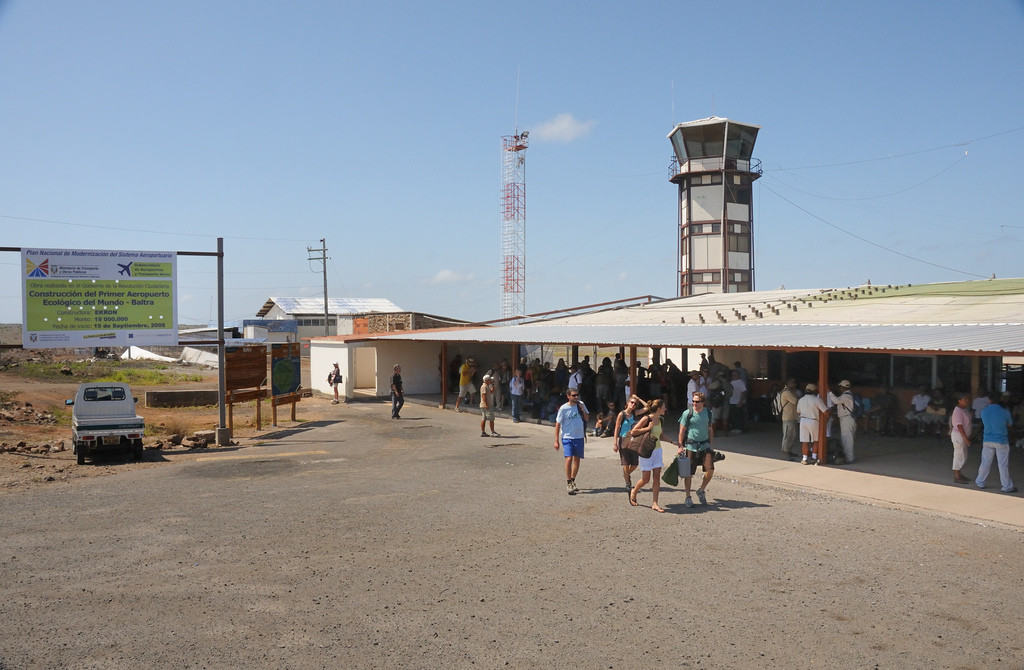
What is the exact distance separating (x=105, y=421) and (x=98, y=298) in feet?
9.96

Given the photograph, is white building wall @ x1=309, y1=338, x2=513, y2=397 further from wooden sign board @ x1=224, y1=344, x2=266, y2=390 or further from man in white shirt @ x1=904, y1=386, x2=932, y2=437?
man in white shirt @ x1=904, y1=386, x2=932, y2=437

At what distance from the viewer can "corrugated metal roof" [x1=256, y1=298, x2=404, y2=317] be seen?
246 feet

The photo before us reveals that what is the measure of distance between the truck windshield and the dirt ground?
124 centimetres

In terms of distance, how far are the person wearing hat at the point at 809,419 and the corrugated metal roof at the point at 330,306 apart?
61.9 meters

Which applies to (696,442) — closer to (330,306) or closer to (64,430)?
(64,430)

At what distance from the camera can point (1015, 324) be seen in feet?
40.9

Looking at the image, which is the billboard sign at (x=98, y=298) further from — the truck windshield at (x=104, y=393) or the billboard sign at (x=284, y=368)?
the billboard sign at (x=284, y=368)

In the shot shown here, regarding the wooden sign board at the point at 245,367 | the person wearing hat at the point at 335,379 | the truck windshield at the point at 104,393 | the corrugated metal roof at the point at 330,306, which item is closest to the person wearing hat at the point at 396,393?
the wooden sign board at the point at 245,367

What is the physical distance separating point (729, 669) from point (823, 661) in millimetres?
695

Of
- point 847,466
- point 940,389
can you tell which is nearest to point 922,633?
point 847,466

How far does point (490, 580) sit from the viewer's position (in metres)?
6.98

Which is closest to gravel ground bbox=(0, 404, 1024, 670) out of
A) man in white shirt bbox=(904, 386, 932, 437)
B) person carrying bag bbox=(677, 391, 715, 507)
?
person carrying bag bbox=(677, 391, 715, 507)

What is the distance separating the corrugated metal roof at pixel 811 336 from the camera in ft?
36.4

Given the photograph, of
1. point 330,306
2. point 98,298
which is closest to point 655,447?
point 98,298
